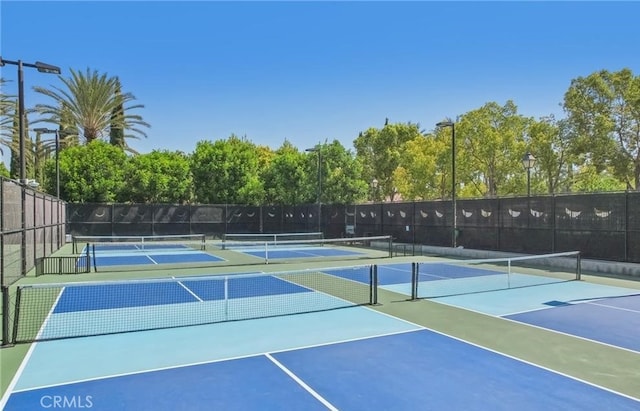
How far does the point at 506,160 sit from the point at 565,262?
1896 cm

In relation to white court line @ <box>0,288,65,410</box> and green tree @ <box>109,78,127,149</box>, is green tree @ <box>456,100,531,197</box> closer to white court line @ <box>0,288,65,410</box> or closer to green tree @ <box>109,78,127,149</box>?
green tree @ <box>109,78,127,149</box>

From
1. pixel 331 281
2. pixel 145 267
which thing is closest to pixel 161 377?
pixel 331 281

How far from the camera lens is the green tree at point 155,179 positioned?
40.8 m

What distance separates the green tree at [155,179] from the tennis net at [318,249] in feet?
44.2

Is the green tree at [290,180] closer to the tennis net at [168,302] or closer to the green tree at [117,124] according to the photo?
the green tree at [117,124]

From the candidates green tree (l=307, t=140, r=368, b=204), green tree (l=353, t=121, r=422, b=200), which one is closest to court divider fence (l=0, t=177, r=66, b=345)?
green tree (l=307, t=140, r=368, b=204)

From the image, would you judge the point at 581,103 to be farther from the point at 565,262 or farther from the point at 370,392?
the point at 370,392

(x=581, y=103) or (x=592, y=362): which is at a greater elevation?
(x=581, y=103)

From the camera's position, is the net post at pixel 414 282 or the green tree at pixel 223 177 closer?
the net post at pixel 414 282

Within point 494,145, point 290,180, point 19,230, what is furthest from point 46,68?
point 494,145

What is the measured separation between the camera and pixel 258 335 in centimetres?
892

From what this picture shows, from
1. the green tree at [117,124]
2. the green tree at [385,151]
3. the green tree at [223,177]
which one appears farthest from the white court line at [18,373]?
Answer: the green tree at [385,151]

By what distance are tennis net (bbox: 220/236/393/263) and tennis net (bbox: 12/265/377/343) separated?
6.43m

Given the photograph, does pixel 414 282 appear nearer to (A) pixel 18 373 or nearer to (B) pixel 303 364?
(B) pixel 303 364
